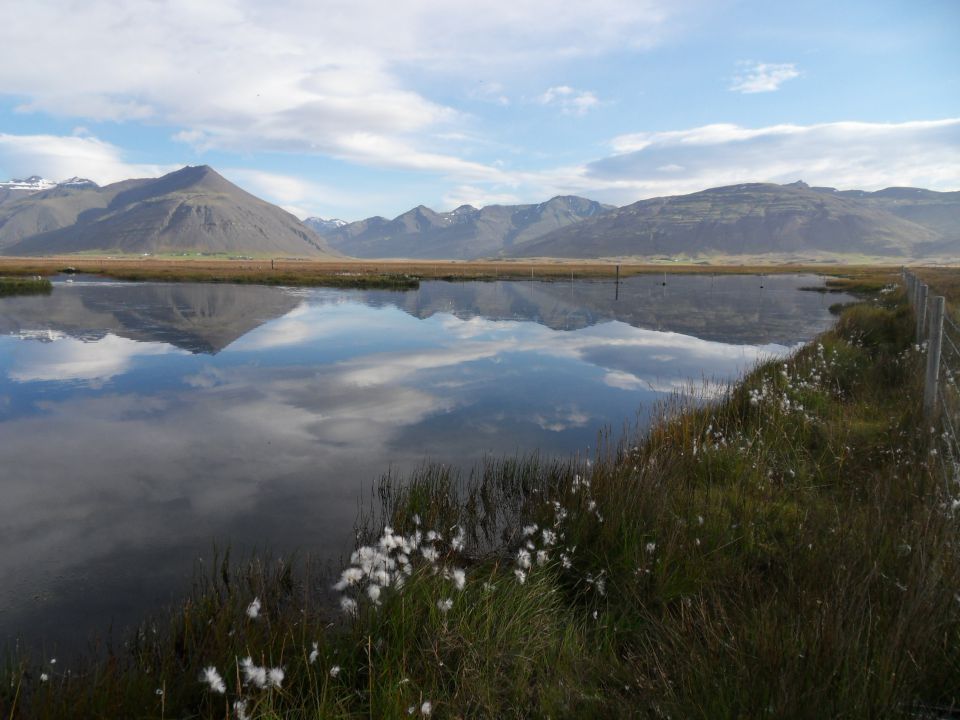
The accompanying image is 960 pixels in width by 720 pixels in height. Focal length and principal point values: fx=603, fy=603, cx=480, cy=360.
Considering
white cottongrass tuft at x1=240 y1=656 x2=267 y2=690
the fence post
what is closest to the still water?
white cottongrass tuft at x1=240 y1=656 x2=267 y2=690

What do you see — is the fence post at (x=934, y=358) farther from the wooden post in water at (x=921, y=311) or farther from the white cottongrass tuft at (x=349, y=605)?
the white cottongrass tuft at (x=349, y=605)

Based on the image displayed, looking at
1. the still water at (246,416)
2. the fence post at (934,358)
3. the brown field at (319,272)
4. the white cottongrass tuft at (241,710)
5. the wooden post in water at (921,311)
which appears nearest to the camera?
the white cottongrass tuft at (241,710)

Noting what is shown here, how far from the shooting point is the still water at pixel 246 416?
23.5 feet

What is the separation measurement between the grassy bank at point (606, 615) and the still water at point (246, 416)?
1.14 m

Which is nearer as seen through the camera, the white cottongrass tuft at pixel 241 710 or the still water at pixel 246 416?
the white cottongrass tuft at pixel 241 710

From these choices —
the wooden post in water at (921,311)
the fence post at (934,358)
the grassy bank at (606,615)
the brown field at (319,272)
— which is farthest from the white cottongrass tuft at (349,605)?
the brown field at (319,272)

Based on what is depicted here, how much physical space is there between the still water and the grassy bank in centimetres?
114

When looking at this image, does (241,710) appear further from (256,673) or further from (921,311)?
(921,311)

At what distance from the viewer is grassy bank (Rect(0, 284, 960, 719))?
345 centimetres

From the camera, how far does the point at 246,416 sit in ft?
43.8

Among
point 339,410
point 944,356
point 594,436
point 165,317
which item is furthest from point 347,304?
point 944,356

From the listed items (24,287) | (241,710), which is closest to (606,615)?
(241,710)

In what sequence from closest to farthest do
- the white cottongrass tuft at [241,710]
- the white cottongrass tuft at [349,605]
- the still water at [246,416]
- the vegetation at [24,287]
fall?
1. the white cottongrass tuft at [241,710]
2. the white cottongrass tuft at [349,605]
3. the still water at [246,416]
4. the vegetation at [24,287]

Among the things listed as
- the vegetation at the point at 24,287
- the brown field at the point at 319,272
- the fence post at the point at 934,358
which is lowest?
the fence post at the point at 934,358
